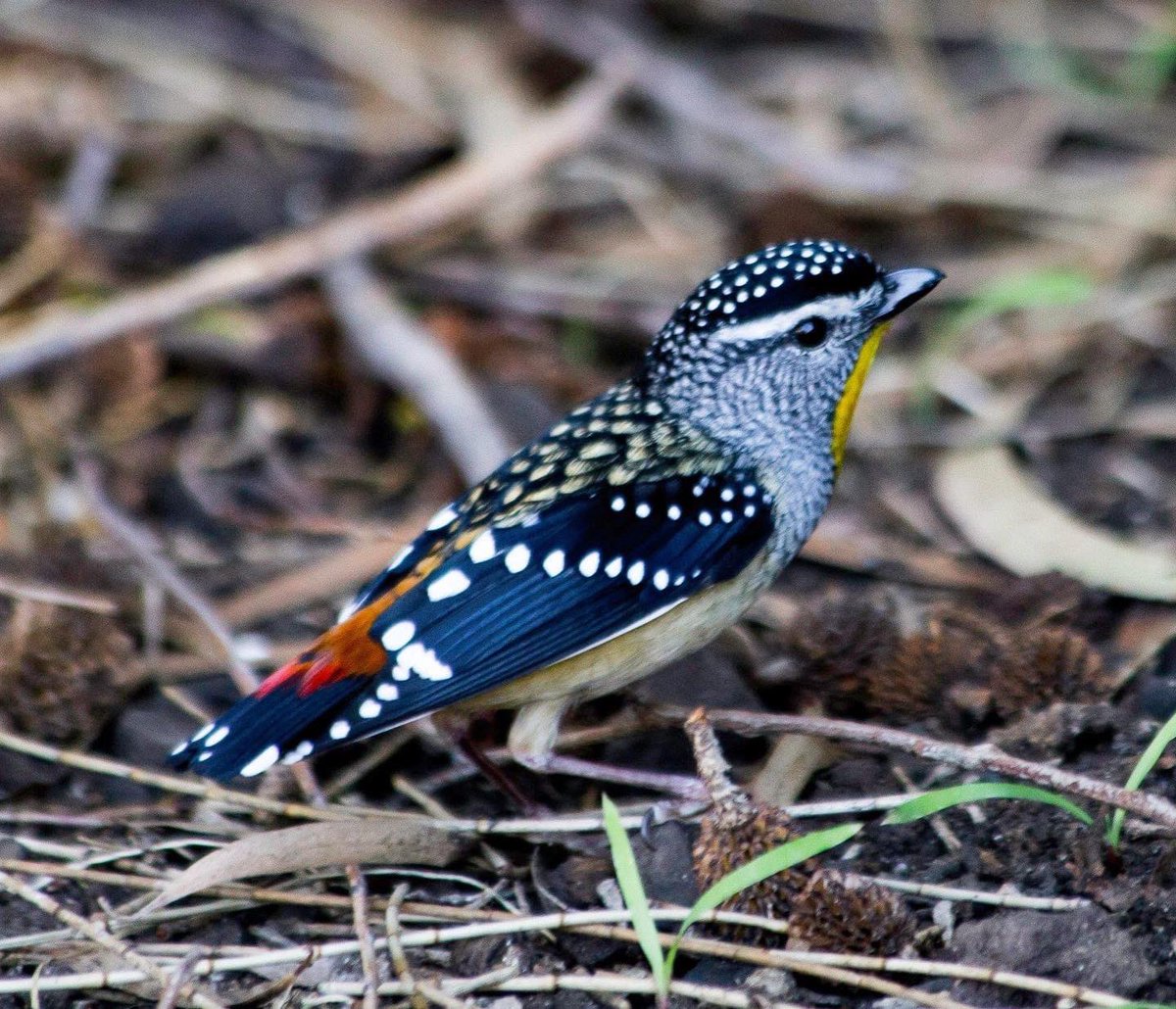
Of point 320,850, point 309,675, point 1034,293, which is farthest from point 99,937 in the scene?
point 1034,293

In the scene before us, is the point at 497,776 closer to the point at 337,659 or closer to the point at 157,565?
the point at 337,659

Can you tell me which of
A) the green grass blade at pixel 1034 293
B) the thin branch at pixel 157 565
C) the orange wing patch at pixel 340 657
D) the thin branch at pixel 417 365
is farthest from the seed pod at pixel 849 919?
the green grass blade at pixel 1034 293

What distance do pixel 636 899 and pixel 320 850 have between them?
806mm

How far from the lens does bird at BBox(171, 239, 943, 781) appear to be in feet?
12.1

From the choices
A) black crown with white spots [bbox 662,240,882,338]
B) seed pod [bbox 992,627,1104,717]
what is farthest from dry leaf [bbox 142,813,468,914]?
black crown with white spots [bbox 662,240,882,338]

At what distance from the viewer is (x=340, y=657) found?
372 centimetres

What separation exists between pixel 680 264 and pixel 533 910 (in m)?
3.38

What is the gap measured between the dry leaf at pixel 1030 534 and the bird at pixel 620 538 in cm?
94

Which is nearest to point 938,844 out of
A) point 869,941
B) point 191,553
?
point 869,941

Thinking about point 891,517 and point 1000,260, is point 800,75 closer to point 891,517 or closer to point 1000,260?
point 1000,260

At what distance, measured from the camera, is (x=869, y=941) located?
3.23 metres

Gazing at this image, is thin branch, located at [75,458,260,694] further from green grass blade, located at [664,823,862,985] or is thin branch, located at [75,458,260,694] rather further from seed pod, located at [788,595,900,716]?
green grass blade, located at [664,823,862,985]

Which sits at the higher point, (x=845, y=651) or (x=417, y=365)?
(x=417, y=365)

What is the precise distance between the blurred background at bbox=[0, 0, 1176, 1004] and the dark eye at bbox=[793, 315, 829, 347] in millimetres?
689
